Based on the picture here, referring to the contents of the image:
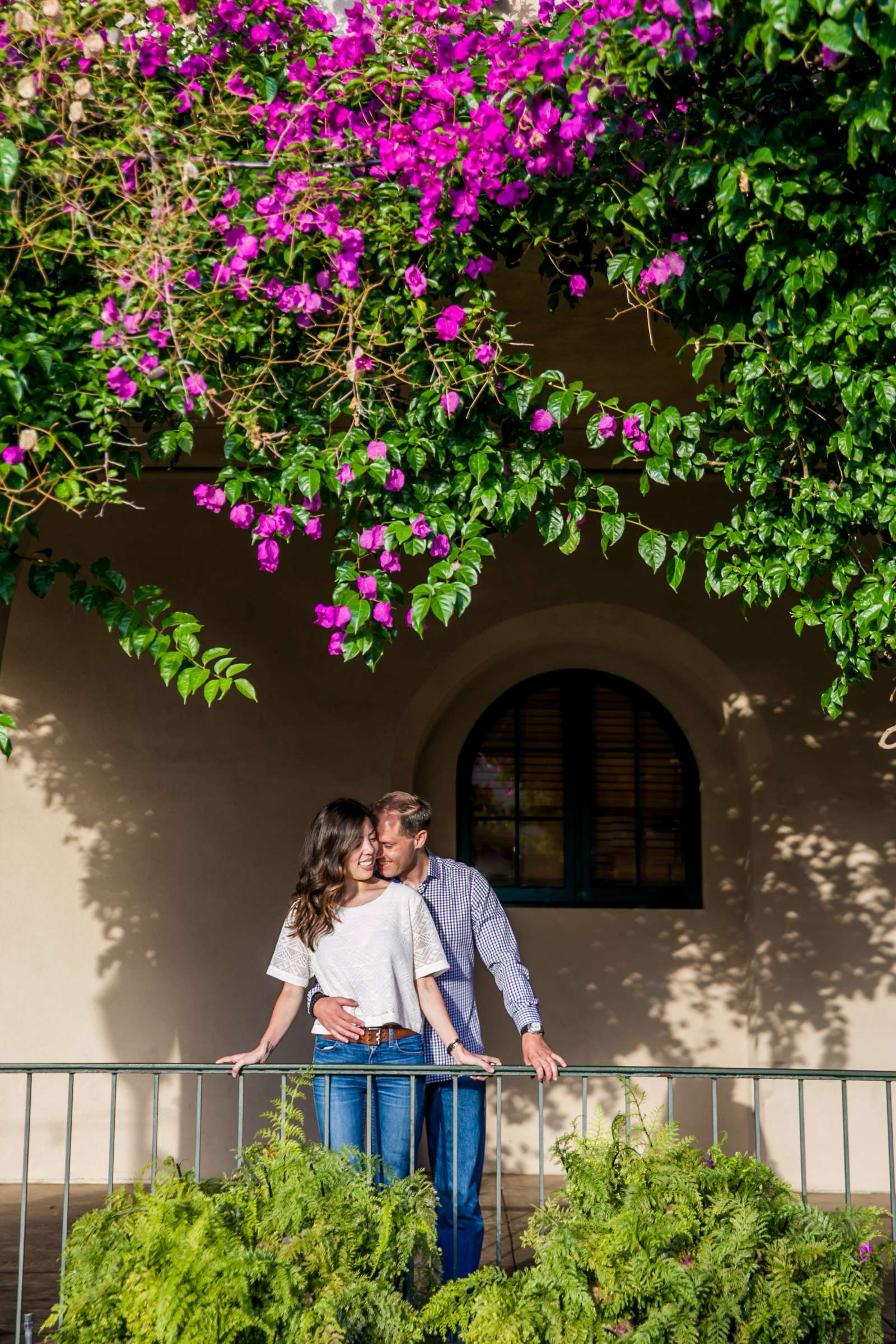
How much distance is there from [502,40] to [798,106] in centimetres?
80

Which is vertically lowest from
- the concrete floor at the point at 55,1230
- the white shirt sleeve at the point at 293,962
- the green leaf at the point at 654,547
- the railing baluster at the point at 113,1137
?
the concrete floor at the point at 55,1230

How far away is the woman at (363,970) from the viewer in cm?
378

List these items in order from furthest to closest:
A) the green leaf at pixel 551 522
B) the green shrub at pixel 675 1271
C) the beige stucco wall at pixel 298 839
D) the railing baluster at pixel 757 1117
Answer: the beige stucco wall at pixel 298 839, the railing baluster at pixel 757 1117, the green leaf at pixel 551 522, the green shrub at pixel 675 1271

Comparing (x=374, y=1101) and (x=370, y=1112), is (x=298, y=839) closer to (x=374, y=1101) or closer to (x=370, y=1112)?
(x=374, y=1101)

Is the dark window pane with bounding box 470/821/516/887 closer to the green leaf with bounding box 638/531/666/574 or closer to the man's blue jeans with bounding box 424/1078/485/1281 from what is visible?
the man's blue jeans with bounding box 424/1078/485/1281

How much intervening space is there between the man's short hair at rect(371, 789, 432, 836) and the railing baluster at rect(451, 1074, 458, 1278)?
2.62 ft

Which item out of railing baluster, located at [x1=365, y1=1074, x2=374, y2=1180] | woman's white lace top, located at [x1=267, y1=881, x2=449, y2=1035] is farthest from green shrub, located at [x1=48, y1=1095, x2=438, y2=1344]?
woman's white lace top, located at [x1=267, y1=881, x2=449, y2=1035]

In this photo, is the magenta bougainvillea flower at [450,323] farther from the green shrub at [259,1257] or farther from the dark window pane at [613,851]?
the dark window pane at [613,851]

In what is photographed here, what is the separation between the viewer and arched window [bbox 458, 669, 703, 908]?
22.6ft

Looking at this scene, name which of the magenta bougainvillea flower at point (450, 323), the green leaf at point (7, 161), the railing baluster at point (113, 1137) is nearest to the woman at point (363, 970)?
the railing baluster at point (113, 1137)

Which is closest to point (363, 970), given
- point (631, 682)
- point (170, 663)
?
point (170, 663)

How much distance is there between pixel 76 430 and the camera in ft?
10.7

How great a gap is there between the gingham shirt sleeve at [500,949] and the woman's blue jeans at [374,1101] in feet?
1.13

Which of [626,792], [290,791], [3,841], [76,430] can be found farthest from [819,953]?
[76,430]
